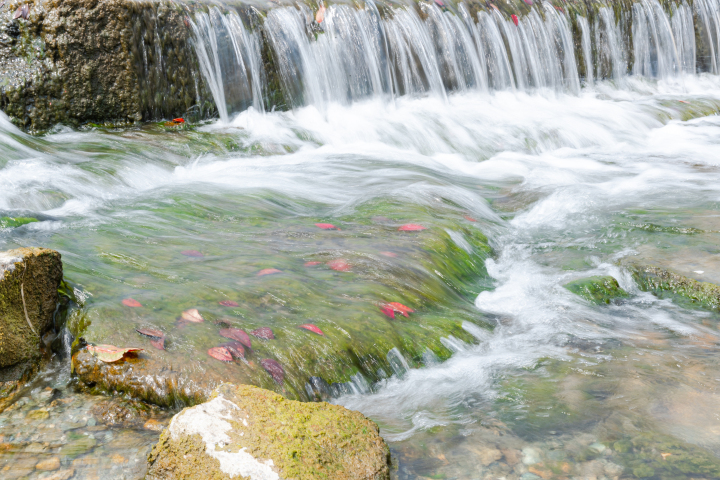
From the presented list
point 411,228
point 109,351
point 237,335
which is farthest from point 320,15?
point 109,351

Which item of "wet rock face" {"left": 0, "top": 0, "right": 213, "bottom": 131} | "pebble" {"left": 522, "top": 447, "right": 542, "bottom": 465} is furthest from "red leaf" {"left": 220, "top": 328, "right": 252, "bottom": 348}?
"wet rock face" {"left": 0, "top": 0, "right": 213, "bottom": 131}

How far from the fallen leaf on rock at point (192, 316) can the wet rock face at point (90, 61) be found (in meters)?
5.34

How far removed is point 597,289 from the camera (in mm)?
4168

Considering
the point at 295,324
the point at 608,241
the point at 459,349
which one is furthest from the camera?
the point at 608,241

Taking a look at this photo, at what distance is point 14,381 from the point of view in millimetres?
2619

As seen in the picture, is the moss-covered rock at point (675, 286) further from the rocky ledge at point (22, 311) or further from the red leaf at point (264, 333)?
the rocky ledge at point (22, 311)

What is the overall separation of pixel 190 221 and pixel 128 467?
280cm

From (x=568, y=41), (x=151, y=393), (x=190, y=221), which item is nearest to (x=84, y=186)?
(x=190, y=221)

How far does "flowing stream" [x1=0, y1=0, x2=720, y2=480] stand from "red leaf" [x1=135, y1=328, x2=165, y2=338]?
1.3 inches

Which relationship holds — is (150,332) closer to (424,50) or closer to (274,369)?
(274,369)

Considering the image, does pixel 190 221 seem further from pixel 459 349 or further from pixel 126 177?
pixel 459 349

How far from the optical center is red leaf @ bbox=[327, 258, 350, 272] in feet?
12.8

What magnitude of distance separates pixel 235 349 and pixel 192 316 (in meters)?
0.34

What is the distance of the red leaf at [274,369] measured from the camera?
2781 millimetres
